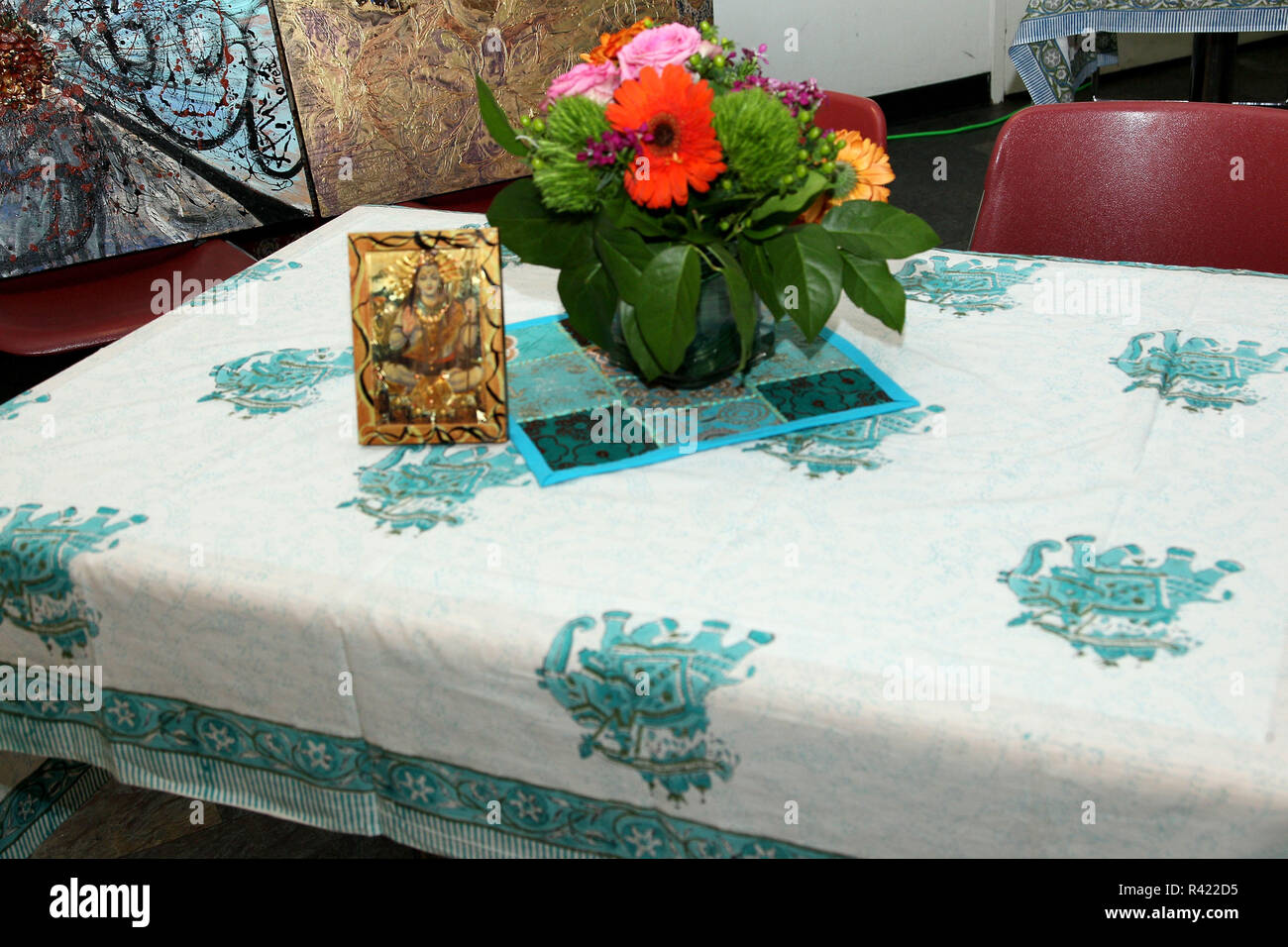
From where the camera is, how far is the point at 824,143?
1.00 m

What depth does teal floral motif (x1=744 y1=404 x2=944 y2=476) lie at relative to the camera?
39.4 inches

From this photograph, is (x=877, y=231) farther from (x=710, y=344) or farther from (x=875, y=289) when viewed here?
(x=710, y=344)

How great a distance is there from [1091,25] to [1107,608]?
2.32 metres

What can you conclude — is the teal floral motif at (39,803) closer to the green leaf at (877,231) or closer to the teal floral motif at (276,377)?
the teal floral motif at (276,377)

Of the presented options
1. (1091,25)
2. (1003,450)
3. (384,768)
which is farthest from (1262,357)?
(1091,25)

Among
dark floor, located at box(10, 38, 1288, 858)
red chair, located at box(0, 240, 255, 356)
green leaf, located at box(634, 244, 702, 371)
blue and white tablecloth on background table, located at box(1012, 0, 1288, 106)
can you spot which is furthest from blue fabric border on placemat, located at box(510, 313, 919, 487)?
blue and white tablecloth on background table, located at box(1012, 0, 1288, 106)

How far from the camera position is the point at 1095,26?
8.82 feet

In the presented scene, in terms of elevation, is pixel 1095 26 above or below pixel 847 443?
above

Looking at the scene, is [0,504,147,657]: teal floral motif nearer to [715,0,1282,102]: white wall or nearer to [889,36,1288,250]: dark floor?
[889,36,1288,250]: dark floor

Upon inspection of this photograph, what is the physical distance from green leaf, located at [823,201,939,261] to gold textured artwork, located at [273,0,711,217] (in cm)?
180

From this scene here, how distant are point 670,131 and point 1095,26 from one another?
220 centimetres

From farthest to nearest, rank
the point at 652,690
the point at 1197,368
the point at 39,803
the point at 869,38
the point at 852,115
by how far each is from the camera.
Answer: the point at 869,38, the point at 852,115, the point at 39,803, the point at 1197,368, the point at 652,690

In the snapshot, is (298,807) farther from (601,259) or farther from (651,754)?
(601,259)

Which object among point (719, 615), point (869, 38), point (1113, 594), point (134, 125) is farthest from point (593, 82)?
point (869, 38)
